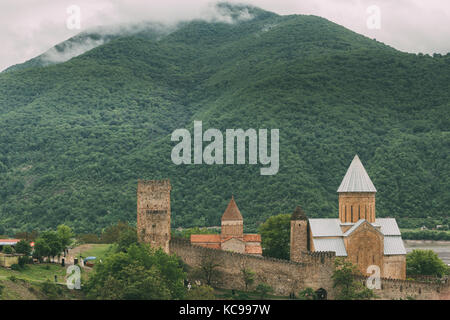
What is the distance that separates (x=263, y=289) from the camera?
4559 cm

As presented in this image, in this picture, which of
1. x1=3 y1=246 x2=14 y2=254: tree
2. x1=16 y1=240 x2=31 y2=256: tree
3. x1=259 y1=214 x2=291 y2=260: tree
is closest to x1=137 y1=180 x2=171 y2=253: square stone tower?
x1=16 y1=240 x2=31 y2=256: tree

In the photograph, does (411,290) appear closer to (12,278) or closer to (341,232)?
(341,232)

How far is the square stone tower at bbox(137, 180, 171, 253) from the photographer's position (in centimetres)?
4769

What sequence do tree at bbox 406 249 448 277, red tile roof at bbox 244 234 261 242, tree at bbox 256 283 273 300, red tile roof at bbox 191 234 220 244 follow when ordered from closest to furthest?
tree at bbox 256 283 273 300
tree at bbox 406 249 448 277
red tile roof at bbox 191 234 220 244
red tile roof at bbox 244 234 261 242

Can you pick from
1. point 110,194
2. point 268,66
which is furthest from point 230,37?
point 110,194

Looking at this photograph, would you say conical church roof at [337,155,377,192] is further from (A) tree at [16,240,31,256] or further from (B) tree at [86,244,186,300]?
(A) tree at [16,240,31,256]

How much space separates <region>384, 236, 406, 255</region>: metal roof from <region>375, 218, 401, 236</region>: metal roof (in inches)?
11.1

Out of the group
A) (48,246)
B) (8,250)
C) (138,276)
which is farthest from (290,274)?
(8,250)

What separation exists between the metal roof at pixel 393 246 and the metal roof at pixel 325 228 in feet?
9.73

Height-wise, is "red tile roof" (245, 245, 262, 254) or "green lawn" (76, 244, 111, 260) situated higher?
"red tile roof" (245, 245, 262, 254)

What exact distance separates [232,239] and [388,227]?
1031 centimetres
